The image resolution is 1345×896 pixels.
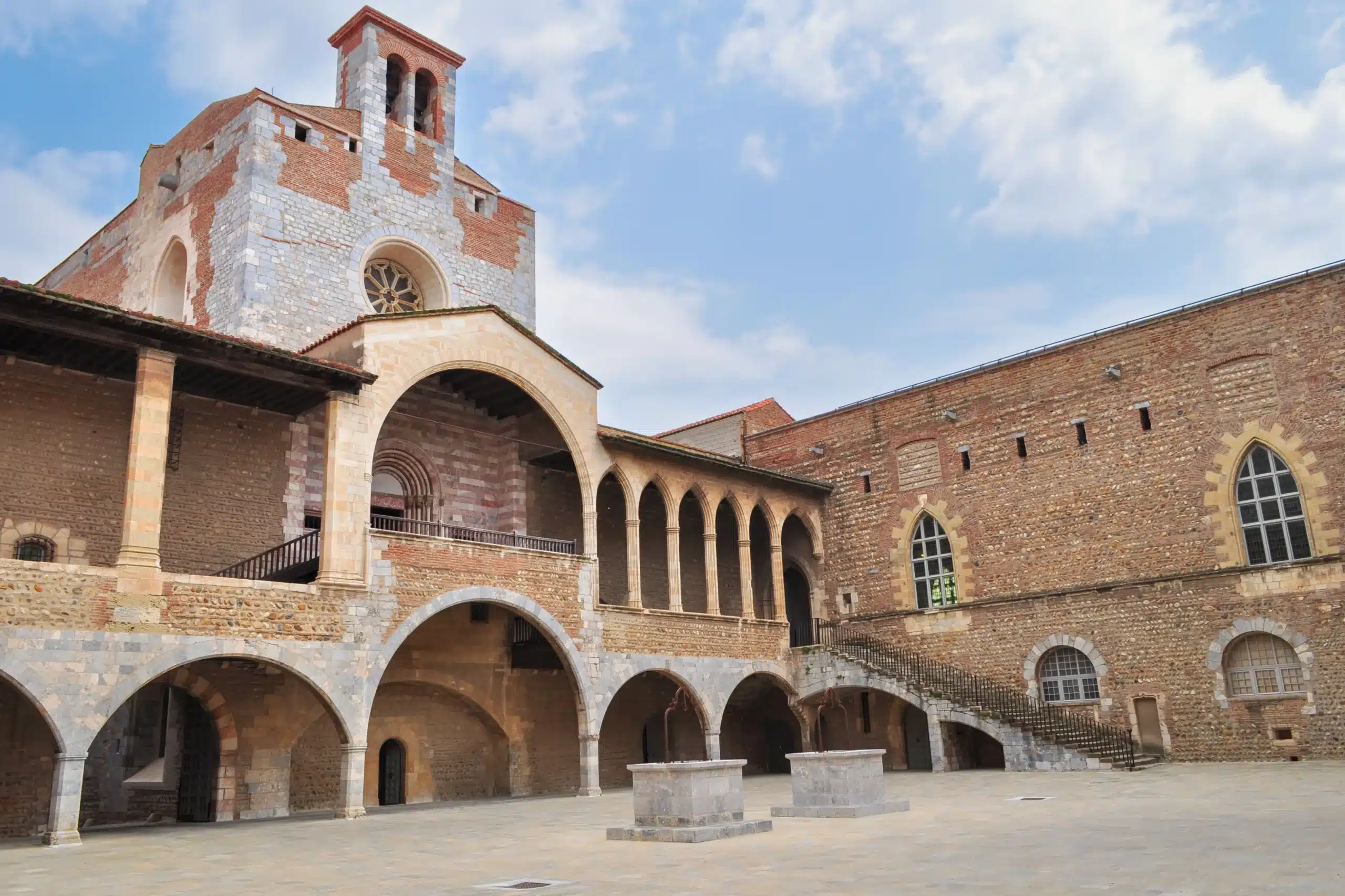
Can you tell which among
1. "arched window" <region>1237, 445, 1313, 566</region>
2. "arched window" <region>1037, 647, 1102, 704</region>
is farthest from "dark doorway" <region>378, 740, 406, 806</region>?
"arched window" <region>1237, 445, 1313, 566</region>

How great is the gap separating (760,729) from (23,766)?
1755cm

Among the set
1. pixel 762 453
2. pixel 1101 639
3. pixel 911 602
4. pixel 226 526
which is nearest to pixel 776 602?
pixel 911 602

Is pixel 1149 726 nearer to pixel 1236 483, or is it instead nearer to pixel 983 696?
pixel 983 696

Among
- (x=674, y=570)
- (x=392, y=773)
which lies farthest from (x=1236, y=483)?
(x=392, y=773)

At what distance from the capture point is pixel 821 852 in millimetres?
9406

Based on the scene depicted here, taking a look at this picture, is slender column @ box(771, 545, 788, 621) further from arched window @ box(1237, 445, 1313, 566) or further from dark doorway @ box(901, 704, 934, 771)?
arched window @ box(1237, 445, 1313, 566)

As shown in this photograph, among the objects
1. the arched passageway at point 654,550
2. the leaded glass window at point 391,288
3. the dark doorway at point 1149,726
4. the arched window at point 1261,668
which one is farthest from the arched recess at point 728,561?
the arched window at point 1261,668

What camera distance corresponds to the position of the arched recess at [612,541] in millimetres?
25281

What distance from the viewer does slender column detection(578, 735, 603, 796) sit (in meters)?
20.7

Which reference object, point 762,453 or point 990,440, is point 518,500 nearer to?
point 762,453

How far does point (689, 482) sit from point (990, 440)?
7.09 m

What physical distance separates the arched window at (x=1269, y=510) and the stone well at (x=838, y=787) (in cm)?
1161

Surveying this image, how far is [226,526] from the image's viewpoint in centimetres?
1884

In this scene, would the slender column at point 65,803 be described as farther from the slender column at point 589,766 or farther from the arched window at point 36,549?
the slender column at point 589,766
